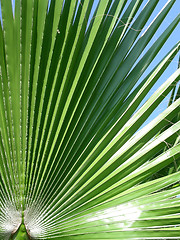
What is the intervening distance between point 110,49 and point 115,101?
0.22 m

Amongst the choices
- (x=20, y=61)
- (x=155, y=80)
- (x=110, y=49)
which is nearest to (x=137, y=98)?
(x=155, y=80)

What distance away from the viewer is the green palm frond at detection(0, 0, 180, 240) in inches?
46.6

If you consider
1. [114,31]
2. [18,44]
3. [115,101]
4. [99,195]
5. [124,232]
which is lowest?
[124,232]

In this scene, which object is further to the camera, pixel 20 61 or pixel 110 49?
pixel 110 49

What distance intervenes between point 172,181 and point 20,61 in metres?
0.76

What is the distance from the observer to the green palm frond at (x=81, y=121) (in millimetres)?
1183

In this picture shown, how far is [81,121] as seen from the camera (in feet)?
4.27

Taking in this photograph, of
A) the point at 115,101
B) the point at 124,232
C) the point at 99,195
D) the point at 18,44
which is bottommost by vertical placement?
the point at 124,232

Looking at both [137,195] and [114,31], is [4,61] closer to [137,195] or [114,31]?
[114,31]

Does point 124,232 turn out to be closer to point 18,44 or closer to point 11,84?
point 11,84

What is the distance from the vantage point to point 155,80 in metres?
1.22

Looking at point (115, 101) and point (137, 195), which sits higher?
point (115, 101)

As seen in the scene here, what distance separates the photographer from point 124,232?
1.13 metres

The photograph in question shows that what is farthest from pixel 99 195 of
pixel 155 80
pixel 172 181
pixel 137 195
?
pixel 155 80
